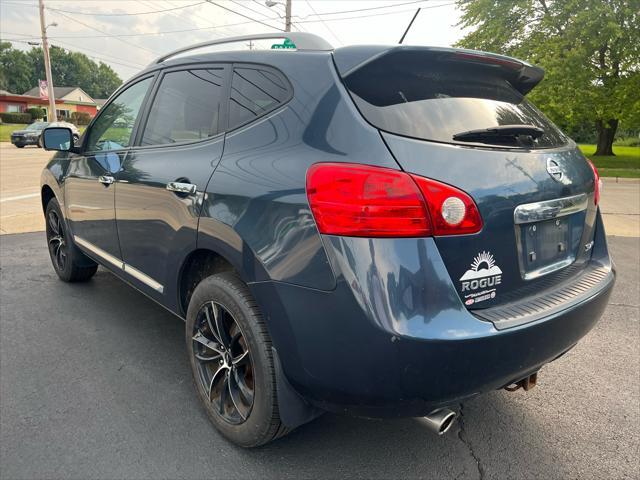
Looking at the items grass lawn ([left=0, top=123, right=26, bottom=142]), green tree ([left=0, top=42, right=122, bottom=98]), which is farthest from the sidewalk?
green tree ([left=0, top=42, right=122, bottom=98])

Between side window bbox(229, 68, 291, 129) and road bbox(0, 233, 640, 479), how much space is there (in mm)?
1525

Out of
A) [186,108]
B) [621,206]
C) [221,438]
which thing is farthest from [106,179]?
[621,206]

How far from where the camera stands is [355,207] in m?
1.67

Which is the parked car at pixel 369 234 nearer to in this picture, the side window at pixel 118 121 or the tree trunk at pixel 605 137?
the side window at pixel 118 121

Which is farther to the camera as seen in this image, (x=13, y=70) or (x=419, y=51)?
(x=13, y=70)

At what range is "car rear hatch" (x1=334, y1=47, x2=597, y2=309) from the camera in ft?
5.73

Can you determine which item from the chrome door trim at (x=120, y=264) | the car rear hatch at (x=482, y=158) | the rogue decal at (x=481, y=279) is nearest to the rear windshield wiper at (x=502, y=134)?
the car rear hatch at (x=482, y=158)

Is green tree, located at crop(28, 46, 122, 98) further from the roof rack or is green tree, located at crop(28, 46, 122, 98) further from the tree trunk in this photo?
the roof rack

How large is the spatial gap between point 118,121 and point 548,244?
2853 mm

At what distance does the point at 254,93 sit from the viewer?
7.38 feet

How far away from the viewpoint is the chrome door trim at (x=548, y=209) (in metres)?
1.88

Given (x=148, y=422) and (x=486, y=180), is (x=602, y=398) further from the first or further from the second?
(x=148, y=422)

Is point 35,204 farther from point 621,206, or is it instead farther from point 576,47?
point 576,47

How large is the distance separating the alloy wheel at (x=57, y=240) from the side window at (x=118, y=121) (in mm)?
1052
